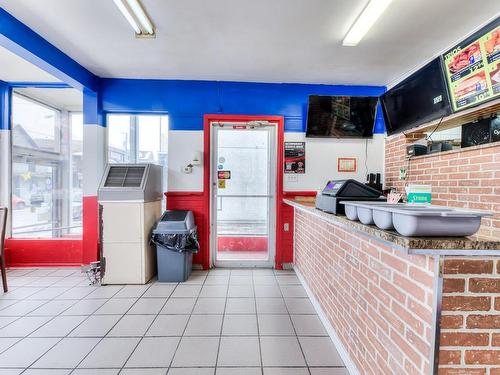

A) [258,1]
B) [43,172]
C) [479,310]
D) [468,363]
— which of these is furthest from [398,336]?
[43,172]

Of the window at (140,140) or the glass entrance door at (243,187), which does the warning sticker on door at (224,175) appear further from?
the window at (140,140)

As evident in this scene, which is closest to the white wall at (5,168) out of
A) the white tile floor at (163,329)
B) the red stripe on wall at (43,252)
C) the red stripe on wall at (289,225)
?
the red stripe on wall at (43,252)

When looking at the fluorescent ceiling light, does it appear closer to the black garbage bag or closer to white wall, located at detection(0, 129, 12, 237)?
the black garbage bag

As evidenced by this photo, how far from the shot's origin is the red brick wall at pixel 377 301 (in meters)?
1.20

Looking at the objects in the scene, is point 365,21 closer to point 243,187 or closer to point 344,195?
point 344,195

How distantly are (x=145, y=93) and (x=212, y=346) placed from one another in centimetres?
364

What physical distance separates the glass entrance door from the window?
891mm

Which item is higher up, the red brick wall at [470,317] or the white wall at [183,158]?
the white wall at [183,158]

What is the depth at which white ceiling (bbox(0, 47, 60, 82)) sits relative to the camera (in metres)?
3.46

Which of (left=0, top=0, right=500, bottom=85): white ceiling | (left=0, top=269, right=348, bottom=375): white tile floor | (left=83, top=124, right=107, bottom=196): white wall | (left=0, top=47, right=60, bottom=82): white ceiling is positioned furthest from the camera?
(left=83, top=124, right=107, bottom=196): white wall

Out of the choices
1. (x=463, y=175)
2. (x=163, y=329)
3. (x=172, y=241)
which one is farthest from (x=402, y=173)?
(x=163, y=329)

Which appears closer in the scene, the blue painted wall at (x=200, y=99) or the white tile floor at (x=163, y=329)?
the white tile floor at (x=163, y=329)

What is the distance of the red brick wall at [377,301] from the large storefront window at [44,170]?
14.1ft

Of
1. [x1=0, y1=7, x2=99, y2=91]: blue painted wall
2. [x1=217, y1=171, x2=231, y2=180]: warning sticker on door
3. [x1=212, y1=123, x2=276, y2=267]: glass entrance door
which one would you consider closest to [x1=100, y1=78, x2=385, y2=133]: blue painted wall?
[x1=212, y1=123, x2=276, y2=267]: glass entrance door
